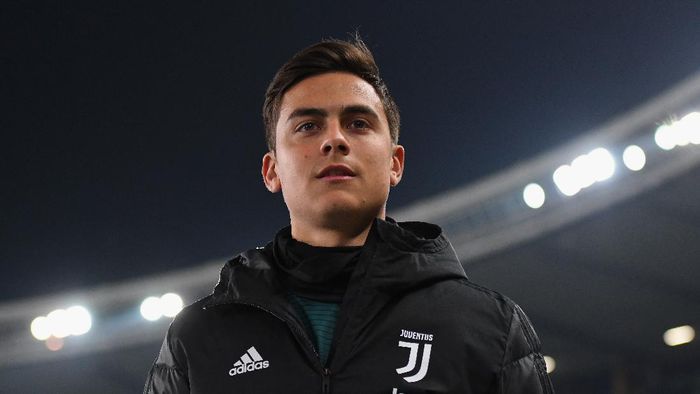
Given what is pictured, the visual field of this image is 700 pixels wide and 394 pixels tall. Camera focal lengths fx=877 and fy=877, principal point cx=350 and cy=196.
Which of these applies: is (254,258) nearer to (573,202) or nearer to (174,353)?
(174,353)

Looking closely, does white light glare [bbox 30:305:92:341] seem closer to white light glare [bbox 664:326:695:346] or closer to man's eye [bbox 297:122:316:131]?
white light glare [bbox 664:326:695:346]

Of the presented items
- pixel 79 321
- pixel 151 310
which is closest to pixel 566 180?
pixel 151 310

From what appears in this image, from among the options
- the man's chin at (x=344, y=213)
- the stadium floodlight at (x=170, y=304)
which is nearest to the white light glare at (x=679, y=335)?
the stadium floodlight at (x=170, y=304)

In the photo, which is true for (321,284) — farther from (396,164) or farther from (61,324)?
(61,324)

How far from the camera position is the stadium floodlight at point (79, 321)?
12500 millimetres

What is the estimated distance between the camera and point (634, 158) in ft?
35.9

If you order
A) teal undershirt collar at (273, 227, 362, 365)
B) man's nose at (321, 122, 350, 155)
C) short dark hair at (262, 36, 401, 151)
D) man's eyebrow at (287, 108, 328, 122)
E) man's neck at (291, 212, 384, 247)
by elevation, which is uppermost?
short dark hair at (262, 36, 401, 151)

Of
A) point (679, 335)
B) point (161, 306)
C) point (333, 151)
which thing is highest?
point (161, 306)

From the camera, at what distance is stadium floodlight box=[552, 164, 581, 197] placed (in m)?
11.3

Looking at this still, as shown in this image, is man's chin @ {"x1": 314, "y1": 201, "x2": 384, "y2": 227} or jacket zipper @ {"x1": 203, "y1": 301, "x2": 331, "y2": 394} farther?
man's chin @ {"x1": 314, "y1": 201, "x2": 384, "y2": 227}

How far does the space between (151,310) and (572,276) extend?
6.02m

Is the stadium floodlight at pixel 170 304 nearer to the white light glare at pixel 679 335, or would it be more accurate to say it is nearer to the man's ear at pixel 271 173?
the white light glare at pixel 679 335

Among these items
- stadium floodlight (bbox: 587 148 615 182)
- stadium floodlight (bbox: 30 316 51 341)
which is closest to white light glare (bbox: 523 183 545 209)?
stadium floodlight (bbox: 587 148 615 182)

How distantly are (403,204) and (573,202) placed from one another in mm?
2514
